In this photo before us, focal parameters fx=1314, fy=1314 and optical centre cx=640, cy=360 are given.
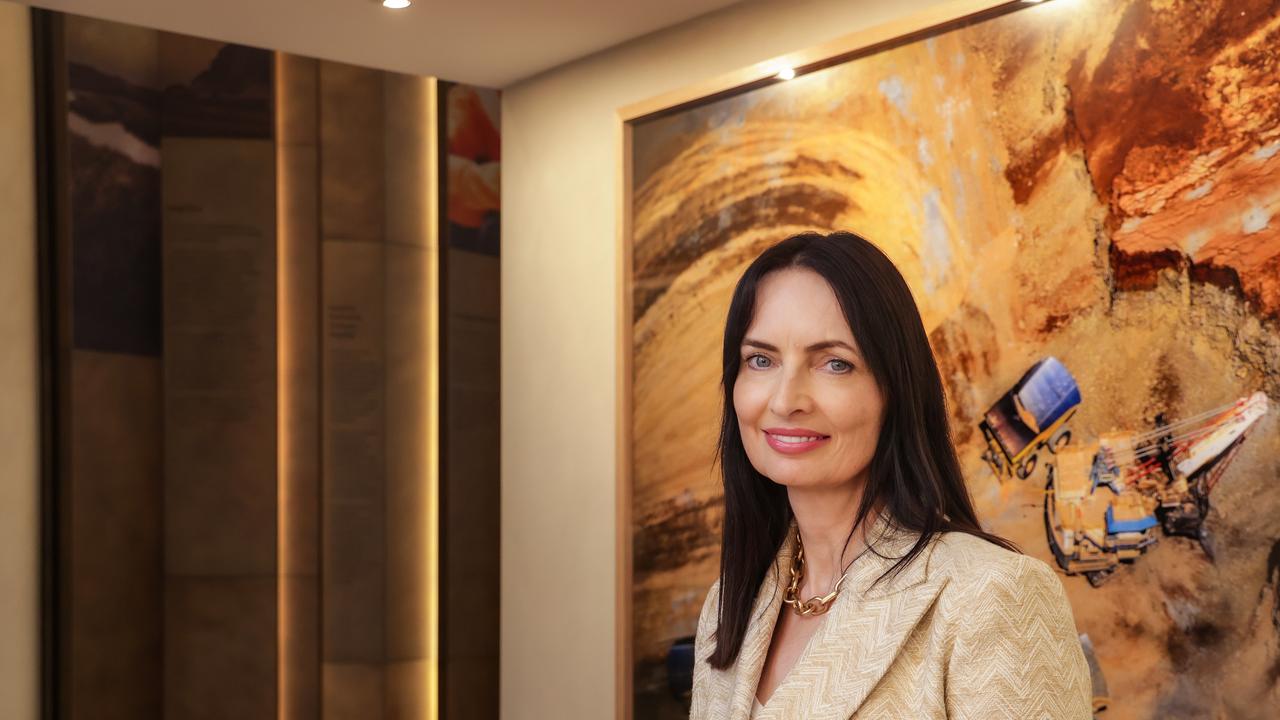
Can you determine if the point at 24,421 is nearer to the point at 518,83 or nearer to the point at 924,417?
the point at 518,83

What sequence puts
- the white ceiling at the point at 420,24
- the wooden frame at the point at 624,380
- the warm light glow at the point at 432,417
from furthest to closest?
the warm light glow at the point at 432,417 → the wooden frame at the point at 624,380 → the white ceiling at the point at 420,24

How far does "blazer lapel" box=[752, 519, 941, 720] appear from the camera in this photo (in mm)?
1393

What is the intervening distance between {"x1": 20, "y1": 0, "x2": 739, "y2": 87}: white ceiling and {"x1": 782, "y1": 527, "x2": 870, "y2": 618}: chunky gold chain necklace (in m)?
2.57

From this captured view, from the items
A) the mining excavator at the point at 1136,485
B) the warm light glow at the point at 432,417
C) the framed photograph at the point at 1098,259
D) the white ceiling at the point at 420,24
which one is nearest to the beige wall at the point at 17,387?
the white ceiling at the point at 420,24

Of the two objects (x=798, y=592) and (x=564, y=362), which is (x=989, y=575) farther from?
(x=564, y=362)

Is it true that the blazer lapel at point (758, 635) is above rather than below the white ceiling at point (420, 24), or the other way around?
below

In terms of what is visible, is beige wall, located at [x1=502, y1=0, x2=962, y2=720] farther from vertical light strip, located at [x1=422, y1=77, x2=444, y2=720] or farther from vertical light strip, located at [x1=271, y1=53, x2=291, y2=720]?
vertical light strip, located at [x1=271, y1=53, x2=291, y2=720]

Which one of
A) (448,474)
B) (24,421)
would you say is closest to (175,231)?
(24,421)

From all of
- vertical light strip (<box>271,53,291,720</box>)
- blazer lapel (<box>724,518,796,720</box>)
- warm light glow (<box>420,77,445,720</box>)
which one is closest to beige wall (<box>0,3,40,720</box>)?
vertical light strip (<box>271,53,291,720</box>)

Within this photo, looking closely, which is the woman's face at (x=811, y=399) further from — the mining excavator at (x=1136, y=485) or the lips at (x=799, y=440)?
the mining excavator at (x=1136, y=485)

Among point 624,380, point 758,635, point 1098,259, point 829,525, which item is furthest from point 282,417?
point 829,525

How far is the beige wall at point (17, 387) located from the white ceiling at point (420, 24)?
1459 millimetres

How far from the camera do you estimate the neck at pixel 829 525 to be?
150 centimetres

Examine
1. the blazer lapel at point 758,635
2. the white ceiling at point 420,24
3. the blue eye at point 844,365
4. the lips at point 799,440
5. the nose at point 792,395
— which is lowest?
the blazer lapel at point 758,635
